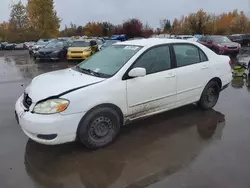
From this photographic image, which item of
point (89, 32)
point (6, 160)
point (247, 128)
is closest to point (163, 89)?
point (247, 128)

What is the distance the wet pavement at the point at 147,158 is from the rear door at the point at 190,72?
52cm

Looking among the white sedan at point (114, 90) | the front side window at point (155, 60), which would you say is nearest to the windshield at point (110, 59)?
the white sedan at point (114, 90)

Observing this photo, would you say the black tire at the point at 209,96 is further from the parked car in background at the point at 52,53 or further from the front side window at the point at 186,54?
the parked car in background at the point at 52,53

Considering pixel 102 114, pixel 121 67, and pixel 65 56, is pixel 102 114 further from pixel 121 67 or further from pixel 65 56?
pixel 65 56

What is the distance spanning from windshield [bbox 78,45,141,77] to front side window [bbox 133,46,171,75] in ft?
0.64

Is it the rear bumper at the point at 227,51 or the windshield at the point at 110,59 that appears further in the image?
the rear bumper at the point at 227,51

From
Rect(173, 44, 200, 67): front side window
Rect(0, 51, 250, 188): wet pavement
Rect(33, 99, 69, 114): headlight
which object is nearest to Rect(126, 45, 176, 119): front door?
Rect(173, 44, 200, 67): front side window

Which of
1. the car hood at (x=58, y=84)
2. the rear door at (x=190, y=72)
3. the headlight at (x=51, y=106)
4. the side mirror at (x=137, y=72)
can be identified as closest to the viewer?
the headlight at (x=51, y=106)

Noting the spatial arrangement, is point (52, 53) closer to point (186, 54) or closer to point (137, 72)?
point (186, 54)

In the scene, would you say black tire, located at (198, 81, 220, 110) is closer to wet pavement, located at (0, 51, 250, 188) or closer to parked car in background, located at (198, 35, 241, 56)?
wet pavement, located at (0, 51, 250, 188)

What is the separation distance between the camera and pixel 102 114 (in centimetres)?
384

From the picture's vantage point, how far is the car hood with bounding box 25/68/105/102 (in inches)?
145

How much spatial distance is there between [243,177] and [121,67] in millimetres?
2375

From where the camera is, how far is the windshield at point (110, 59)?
4.25m
